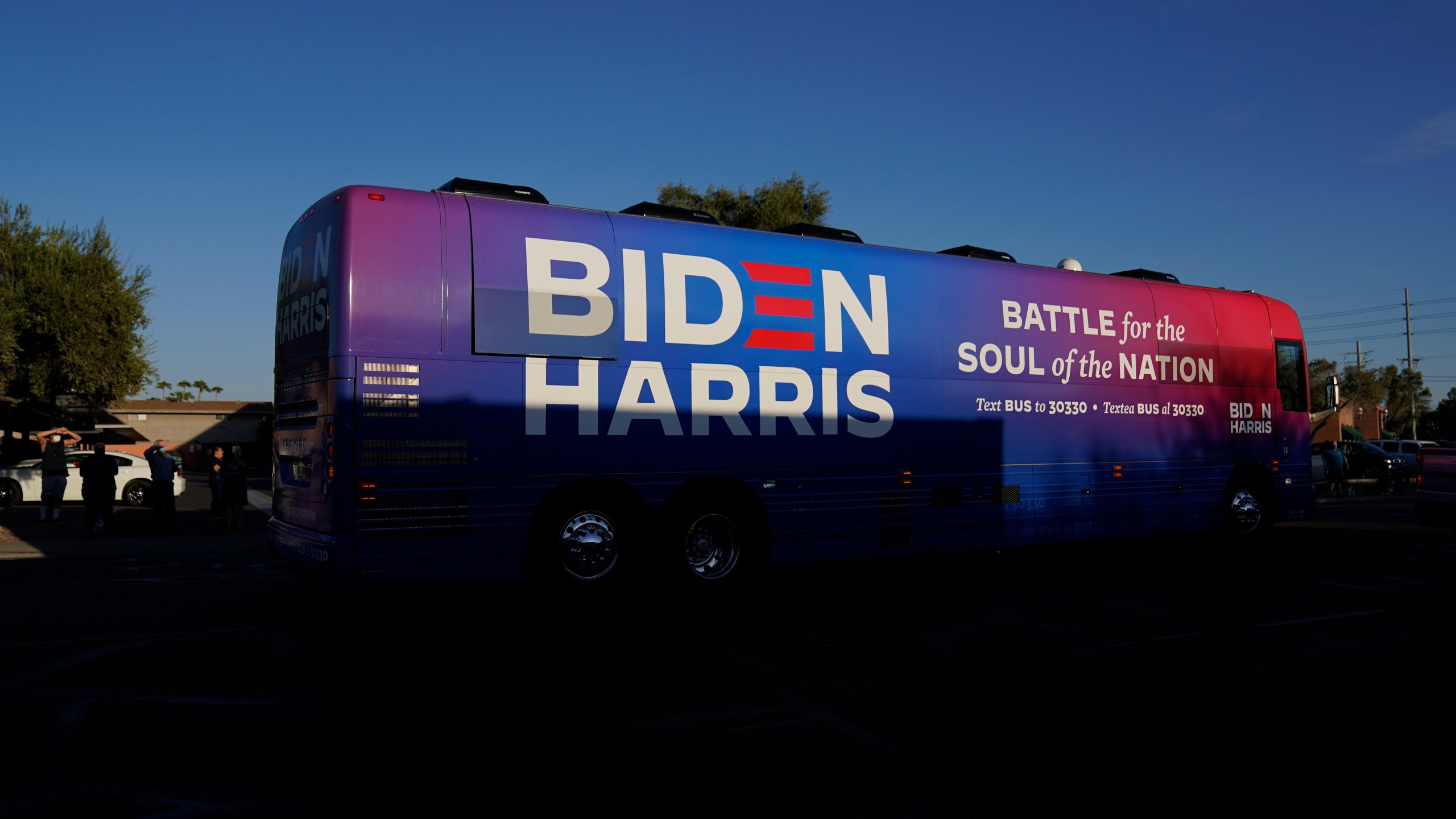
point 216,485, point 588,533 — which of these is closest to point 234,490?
point 216,485

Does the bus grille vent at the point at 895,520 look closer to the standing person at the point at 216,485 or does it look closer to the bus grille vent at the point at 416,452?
the bus grille vent at the point at 416,452

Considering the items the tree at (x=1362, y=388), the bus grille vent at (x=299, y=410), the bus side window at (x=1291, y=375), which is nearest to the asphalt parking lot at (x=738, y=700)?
the bus grille vent at (x=299, y=410)

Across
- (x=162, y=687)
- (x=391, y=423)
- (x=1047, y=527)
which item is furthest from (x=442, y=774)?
(x=1047, y=527)

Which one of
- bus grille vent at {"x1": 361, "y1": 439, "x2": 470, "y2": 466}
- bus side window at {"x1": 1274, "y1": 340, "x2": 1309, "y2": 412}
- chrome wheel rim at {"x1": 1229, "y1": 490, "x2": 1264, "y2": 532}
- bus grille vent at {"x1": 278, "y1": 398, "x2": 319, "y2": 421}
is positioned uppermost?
bus side window at {"x1": 1274, "y1": 340, "x2": 1309, "y2": 412}

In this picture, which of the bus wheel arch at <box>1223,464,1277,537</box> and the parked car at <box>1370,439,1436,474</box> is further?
the parked car at <box>1370,439,1436,474</box>

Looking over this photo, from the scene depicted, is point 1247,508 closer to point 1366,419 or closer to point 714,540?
point 714,540

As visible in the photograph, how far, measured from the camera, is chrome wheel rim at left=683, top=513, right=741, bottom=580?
899cm

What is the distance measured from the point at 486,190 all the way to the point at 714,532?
3809mm

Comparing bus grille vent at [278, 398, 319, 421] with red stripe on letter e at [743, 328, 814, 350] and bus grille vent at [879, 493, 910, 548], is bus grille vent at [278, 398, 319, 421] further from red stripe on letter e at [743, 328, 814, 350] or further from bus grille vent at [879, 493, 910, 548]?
bus grille vent at [879, 493, 910, 548]

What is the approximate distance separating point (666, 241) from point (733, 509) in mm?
2654

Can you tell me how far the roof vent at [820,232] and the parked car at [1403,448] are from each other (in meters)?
37.1

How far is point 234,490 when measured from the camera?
1730 cm

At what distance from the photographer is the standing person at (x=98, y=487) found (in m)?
15.7

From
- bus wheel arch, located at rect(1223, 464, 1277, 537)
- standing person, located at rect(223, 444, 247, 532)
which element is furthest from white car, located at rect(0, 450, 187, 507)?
bus wheel arch, located at rect(1223, 464, 1277, 537)
